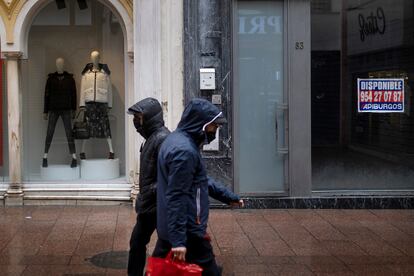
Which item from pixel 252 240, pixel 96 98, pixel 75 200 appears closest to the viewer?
pixel 252 240

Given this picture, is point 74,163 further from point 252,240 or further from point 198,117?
point 198,117

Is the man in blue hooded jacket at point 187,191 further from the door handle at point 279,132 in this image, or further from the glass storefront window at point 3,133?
the glass storefront window at point 3,133

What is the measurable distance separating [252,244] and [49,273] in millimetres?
2532

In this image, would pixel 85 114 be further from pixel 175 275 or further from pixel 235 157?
pixel 175 275

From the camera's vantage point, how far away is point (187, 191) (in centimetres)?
497

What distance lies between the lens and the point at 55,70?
11852 mm

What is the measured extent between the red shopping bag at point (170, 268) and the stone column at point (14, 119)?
22.2ft

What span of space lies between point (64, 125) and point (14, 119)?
2.98ft

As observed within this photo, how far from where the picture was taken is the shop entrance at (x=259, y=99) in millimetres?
10891

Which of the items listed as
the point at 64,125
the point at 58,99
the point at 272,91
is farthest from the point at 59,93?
the point at 272,91

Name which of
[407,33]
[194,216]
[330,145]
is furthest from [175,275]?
[407,33]

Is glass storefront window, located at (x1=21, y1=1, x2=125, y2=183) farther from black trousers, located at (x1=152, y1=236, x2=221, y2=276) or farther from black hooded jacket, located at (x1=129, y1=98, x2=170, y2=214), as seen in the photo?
black trousers, located at (x1=152, y1=236, x2=221, y2=276)

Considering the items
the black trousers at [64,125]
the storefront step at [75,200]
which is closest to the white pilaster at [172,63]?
the storefront step at [75,200]

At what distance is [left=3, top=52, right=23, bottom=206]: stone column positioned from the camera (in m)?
11.3
